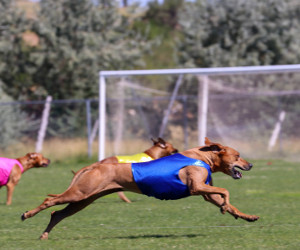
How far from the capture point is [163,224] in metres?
10.4

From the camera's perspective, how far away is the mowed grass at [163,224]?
8.30 meters

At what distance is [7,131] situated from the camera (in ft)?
91.5

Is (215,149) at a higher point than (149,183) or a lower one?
higher

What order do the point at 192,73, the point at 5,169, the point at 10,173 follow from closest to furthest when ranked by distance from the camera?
the point at 5,169 < the point at 10,173 < the point at 192,73

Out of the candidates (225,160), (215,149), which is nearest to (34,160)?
(215,149)

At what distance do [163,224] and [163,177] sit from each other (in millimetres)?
1998

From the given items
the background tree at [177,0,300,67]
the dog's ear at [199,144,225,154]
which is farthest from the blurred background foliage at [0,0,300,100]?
the dog's ear at [199,144,225,154]

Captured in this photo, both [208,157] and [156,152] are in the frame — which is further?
[156,152]

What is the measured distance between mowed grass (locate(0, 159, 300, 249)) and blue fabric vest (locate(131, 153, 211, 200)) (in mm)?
623

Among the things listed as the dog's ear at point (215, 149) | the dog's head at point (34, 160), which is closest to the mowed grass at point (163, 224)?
the dog's head at point (34, 160)

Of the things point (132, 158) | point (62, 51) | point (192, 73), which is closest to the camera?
point (132, 158)

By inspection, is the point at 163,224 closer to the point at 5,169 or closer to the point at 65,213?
the point at 65,213

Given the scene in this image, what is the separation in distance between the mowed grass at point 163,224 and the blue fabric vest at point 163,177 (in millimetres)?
623

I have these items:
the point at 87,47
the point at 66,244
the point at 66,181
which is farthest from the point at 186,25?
the point at 66,244
